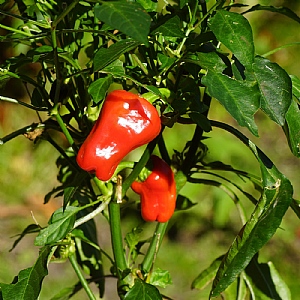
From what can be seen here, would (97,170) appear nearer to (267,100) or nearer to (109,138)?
(109,138)

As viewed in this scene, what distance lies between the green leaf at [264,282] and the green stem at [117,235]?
0.93 feet

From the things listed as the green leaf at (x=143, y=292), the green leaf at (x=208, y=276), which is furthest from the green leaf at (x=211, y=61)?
the green leaf at (x=208, y=276)

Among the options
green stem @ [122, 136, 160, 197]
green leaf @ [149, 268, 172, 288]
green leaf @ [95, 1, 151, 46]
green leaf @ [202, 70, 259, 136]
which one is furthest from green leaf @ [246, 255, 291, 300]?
green leaf @ [95, 1, 151, 46]

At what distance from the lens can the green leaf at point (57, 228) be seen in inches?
31.2

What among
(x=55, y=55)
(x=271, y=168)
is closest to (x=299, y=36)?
(x=271, y=168)

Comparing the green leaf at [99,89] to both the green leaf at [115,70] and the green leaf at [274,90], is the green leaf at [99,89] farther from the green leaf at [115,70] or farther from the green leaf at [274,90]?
the green leaf at [274,90]

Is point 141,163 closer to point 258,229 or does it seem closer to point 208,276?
point 258,229

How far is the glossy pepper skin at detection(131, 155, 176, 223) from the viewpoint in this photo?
877 millimetres

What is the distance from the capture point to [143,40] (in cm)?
52

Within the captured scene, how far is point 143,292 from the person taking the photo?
826mm

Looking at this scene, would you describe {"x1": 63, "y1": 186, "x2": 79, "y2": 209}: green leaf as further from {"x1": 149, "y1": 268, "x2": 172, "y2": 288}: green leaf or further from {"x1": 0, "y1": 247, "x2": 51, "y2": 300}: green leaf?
{"x1": 149, "y1": 268, "x2": 172, "y2": 288}: green leaf

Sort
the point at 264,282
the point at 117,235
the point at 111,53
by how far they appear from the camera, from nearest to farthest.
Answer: the point at 111,53 → the point at 117,235 → the point at 264,282

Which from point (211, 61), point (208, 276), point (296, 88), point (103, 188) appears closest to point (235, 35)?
point (211, 61)

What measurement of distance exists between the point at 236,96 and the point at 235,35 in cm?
7
